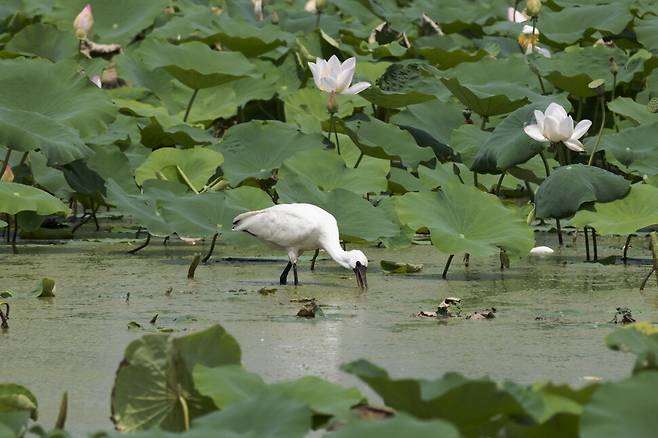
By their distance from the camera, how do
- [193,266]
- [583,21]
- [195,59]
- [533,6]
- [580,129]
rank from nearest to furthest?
[193,266]
[580,129]
[533,6]
[195,59]
[583,21]

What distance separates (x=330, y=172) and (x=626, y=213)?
1.01m

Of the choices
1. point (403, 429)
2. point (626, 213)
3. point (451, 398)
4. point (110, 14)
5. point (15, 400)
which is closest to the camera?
point (403, 429)

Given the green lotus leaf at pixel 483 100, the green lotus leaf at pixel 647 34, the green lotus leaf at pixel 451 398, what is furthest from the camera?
the green lotus leaf at pixel 647 34

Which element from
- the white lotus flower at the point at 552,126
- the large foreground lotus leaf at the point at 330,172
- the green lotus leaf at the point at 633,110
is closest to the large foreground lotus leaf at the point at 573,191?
the white lotus flower at the point at 552,126

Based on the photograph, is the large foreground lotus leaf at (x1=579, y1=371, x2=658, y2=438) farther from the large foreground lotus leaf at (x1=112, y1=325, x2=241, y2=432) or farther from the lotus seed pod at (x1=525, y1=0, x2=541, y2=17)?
the lotus seed pod at (x1=525, y1=0, x2=541, y2=17)

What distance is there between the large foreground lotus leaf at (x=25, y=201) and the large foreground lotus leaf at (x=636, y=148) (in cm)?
185

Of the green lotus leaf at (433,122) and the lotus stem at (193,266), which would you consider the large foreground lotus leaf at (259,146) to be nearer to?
the green lotus leaf at (433,122)

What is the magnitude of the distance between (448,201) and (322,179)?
2.17 ft

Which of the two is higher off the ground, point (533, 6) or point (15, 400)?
point (533, 6)

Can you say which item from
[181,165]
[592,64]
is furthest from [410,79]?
[181,165]

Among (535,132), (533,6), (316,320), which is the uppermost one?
(533,6)

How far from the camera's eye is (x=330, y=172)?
514 cm

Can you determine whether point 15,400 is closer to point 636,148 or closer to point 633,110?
point 636,148

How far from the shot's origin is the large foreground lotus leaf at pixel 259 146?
545cm
